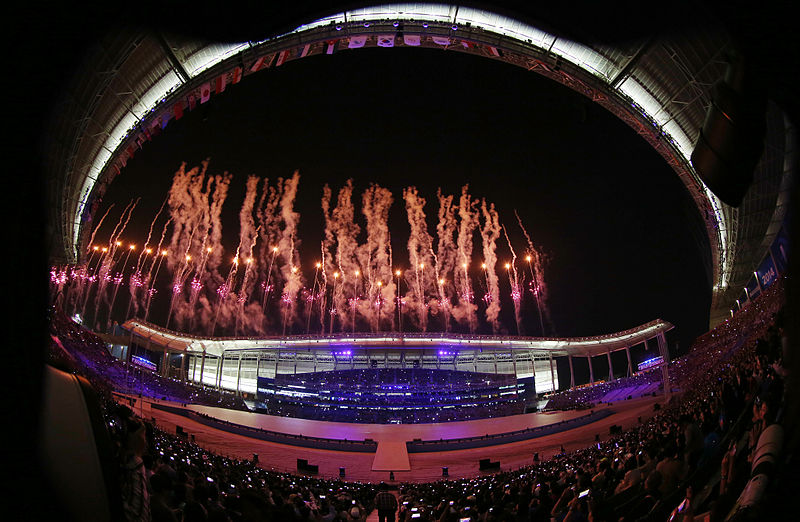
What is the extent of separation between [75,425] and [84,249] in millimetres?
34443

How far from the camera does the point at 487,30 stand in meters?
23.5

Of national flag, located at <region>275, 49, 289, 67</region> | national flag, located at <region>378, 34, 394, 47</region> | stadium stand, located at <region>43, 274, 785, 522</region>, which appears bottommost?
stadium stand, located at <region>43, 274, 785, 522</region>

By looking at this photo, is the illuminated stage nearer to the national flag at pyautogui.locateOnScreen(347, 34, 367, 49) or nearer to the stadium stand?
the stadium stand

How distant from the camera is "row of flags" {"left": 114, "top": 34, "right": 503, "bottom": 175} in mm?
23531

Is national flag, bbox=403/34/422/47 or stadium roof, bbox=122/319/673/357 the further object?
stadium roof, bbox=122/319/673/357

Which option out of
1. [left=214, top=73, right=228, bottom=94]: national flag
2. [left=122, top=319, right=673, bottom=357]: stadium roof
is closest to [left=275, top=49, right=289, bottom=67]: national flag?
[left=214, top=73, right=228, bottom=94]: national flag

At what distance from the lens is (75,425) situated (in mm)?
2482

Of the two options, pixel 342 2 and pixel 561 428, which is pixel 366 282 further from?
pixel 342 2

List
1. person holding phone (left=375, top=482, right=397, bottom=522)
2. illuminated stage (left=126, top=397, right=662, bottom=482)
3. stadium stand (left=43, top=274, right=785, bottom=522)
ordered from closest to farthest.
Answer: stadium stand (left=43, top=274, right=785, bottom=522) < person holding phone (left=375, top=482, right=397, bottom=522) < illuminated stage (left=126, top=397, right=662, bottom=482)

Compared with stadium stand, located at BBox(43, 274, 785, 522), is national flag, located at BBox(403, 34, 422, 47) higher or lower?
higher

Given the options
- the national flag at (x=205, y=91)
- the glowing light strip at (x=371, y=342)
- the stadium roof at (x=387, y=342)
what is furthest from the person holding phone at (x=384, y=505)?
the glowing light strip at (x=371, y=342)

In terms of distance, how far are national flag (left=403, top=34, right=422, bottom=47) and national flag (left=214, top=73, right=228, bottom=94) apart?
1136cm

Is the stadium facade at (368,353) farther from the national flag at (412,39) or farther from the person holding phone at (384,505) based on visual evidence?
the person holding phone at (384,505)

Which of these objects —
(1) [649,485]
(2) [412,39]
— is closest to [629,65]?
(2) [412,39]
